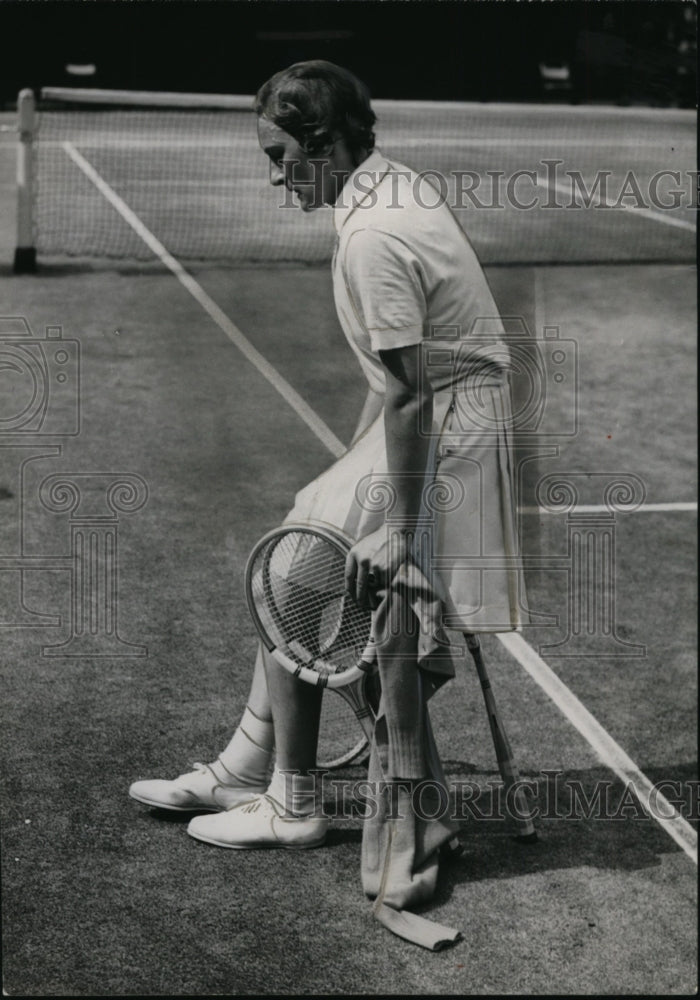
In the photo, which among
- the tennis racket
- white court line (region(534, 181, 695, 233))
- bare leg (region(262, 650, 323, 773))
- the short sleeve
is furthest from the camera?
white court line (region(534, 181, 695, 233))

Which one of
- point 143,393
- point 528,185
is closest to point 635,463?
point 143,393

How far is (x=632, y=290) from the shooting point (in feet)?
41.7

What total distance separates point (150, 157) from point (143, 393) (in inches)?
487

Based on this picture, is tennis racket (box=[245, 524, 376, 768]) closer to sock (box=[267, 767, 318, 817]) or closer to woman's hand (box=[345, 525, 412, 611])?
woman's hand (box=[345, 525, 412, 611])

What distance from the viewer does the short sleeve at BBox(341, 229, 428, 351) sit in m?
3.44

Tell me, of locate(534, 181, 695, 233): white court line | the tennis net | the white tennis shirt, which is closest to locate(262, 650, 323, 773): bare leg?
the white tennis shirt

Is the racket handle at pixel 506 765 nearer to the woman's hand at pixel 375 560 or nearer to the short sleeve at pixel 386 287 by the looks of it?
the woman's hand at pixel 375 560

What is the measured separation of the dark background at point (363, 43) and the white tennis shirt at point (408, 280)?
14.0 ft

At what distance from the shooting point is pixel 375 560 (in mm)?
3602

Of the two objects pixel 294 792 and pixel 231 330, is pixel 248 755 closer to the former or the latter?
pixel 294 792

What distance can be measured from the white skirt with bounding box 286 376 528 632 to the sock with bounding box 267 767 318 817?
0.70m

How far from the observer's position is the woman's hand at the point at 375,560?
3.60 m

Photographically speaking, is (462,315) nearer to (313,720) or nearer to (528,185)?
(313,720)

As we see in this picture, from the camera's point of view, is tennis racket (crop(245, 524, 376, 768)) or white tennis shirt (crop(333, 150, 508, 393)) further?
tennis racket (crop(245, 524, 376, 768))
